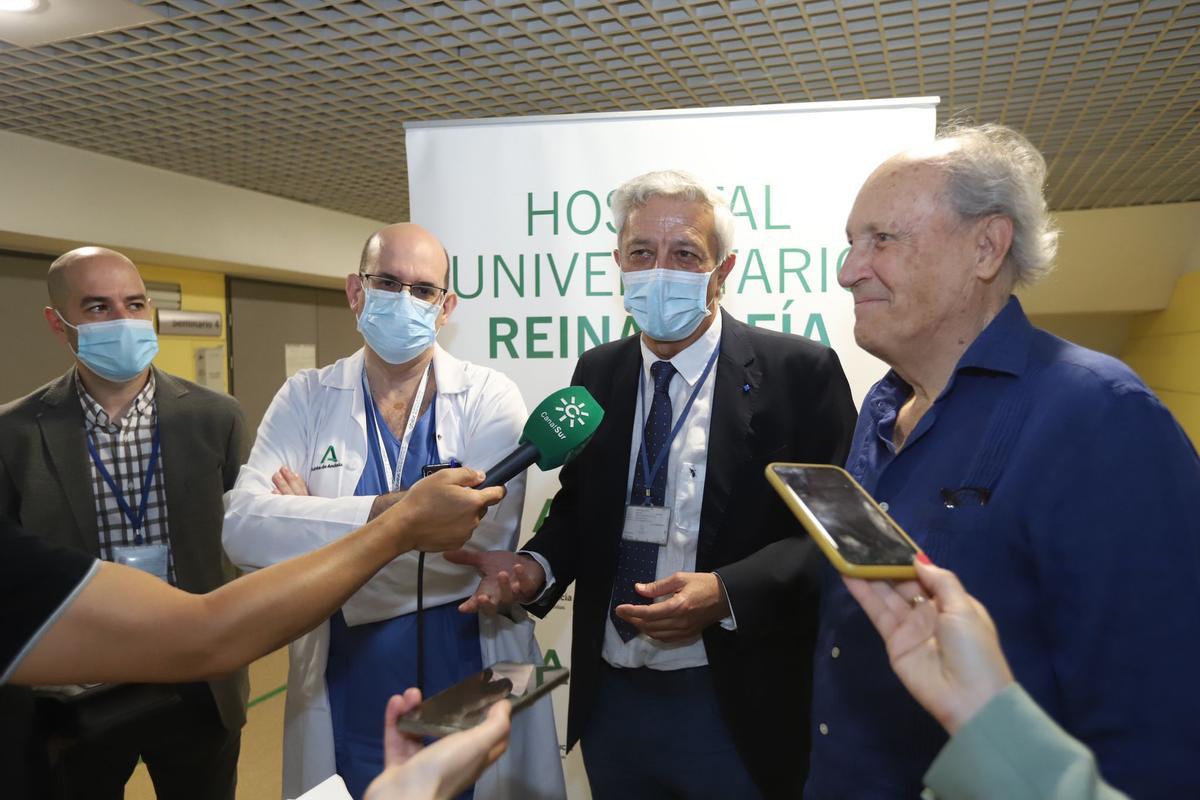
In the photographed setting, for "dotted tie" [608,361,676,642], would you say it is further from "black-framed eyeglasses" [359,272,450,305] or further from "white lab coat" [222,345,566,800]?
"black-framed eyeglasses" [359,272,450,305]

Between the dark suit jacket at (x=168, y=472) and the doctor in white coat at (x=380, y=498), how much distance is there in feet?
1.72

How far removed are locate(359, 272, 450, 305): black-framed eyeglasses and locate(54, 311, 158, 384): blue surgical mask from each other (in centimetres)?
80

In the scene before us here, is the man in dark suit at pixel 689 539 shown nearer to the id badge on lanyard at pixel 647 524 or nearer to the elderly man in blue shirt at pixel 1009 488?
the id badge on lanyard at pixel 647 524

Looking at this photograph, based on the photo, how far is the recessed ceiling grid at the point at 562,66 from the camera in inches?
108

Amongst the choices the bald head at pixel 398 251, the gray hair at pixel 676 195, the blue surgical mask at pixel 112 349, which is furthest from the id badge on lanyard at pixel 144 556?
the gray hair at pixel 676 195

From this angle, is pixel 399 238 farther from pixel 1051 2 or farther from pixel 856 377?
pixel 1051 2

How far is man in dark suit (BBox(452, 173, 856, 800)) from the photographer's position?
1.63 m

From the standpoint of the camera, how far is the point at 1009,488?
1.06 m

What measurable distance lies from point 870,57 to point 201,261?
412 centimetres

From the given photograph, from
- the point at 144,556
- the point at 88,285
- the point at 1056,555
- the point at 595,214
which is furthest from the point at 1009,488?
the point at 88,285

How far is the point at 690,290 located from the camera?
181cm

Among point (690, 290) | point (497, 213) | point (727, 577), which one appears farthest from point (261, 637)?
point (497, 213)

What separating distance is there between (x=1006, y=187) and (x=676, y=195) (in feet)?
2.43

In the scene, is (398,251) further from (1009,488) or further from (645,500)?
(1009,488)
